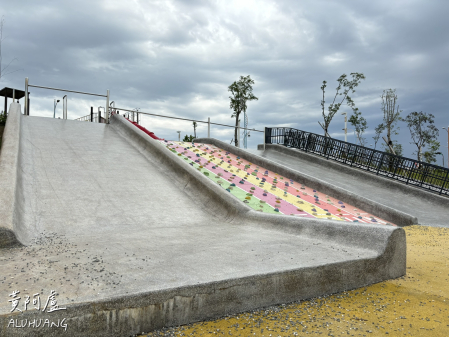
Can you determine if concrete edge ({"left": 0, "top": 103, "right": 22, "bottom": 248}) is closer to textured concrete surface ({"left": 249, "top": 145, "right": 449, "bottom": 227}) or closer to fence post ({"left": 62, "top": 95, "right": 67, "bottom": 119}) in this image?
fence post ({"left": 62, "top": 95, "right": 67, "bottom": 119})

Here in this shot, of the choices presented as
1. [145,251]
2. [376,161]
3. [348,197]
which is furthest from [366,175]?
Result: [145,251]

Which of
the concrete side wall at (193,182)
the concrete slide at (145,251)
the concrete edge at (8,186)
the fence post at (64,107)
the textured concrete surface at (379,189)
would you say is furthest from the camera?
the fence post at (64,107)

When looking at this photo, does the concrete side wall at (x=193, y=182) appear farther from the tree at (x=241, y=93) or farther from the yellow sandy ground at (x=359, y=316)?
the tree at (x=241, y=93)

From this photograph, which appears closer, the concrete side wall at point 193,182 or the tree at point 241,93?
the concrete side wall at point 193,182

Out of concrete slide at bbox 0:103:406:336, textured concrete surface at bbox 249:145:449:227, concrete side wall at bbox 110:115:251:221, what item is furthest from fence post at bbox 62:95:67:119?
textured concrete surface at bbox 249:145:449:227

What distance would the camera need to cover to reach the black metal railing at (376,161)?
10.9 m

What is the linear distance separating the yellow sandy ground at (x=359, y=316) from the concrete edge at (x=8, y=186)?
264 cm

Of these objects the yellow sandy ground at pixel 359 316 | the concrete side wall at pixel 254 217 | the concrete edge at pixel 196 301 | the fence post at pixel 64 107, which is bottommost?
the yellow sandy ground at pixel 359 316

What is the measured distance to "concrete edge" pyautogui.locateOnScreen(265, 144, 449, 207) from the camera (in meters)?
10.2

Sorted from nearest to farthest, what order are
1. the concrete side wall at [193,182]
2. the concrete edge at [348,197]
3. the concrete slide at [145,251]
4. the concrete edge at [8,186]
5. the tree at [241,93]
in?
the concrete slide at [145,251] → the concrete edge at [8,186] → the concrete side wall at [193,182] → the concrete edge at [348,197] → the tree at [241,93]

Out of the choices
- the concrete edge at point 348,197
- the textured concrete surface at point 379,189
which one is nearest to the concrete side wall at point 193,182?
the concrete edge at point 348,197

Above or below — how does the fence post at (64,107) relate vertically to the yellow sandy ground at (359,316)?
above

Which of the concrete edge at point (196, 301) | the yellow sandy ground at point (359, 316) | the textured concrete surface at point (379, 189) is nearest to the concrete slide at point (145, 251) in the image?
the concrete edge at point (196, 301)

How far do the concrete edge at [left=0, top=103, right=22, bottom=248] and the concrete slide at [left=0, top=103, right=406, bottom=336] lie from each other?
17 millimetres
